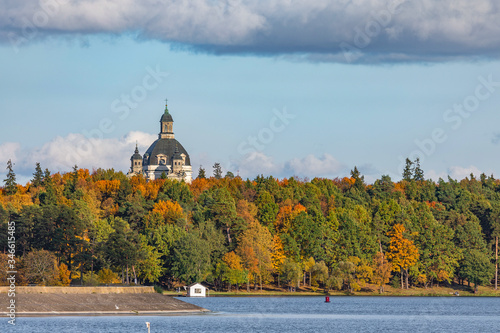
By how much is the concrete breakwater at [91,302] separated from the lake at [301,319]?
262 centimetres

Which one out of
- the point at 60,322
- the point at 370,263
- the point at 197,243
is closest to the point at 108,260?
the point at 197,243

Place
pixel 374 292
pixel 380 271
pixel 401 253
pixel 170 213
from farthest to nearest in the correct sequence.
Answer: pixel 170 213, pixel 374 292, pixel 401 253, pixel 380 271

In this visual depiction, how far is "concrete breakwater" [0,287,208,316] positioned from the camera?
117 metres

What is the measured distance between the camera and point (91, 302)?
123000mm

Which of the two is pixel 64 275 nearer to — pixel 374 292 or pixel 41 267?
pixel 41 267

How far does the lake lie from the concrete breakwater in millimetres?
2616

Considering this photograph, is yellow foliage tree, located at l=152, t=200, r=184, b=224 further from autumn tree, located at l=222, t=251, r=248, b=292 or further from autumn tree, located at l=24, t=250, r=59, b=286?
autumn tree, located at l=24, t=250, r=59, b=286

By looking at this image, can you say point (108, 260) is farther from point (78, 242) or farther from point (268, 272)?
point (268, 272)

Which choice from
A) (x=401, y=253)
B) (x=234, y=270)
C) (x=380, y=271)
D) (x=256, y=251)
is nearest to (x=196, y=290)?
(x=234, y=270)

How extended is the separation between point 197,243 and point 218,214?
63.7 ft

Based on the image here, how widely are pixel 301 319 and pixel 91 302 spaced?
92.0ft

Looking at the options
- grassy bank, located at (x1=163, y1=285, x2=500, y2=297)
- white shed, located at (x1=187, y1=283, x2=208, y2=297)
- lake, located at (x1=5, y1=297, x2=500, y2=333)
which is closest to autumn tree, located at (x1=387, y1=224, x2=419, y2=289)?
grassy bank, located at (x1=163, y1=285, x2=500, y2=297)

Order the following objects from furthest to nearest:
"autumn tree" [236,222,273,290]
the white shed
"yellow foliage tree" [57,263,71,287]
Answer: "autumn tree" [236,222,273,290] → the white shed → "yellow foliage tree" [57,263,71,287]

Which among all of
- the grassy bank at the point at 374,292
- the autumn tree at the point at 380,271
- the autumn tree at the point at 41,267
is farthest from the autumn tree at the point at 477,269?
the autumn tree at the point at 41,267
